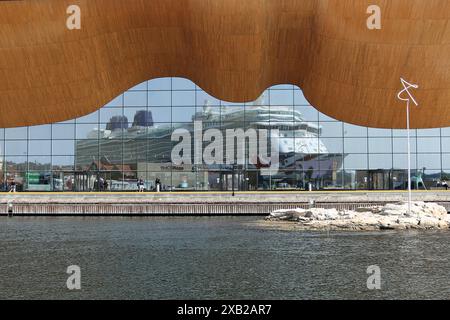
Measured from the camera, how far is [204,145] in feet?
137

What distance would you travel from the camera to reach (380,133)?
40.7 m

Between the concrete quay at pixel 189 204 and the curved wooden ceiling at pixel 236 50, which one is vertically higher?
the curved wooden ceiling at pixel 236 50

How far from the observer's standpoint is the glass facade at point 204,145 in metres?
41.3

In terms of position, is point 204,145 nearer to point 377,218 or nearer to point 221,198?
point 221,198

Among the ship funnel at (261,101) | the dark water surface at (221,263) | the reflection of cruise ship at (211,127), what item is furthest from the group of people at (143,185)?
the dark water surface at (221,263)

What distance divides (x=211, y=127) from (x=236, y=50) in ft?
35.4

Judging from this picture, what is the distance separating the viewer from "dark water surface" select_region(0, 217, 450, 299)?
9.66 m

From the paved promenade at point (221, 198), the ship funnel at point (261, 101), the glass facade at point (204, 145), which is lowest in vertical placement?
the paved promenade at point (221, 198)

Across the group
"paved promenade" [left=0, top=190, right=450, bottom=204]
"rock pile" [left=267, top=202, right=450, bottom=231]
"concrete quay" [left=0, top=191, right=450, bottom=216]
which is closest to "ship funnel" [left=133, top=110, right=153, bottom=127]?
"paved promenade" [left=0, top=190, right=450, bottom=204]

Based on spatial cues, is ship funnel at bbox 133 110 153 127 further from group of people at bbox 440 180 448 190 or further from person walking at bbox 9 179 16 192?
group of people at bbox 440 180 448 190

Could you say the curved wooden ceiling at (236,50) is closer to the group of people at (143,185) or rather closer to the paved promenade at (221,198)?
the paved promenade at (221,198)

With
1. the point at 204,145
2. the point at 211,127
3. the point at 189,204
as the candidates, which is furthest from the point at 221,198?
the point at 211,127

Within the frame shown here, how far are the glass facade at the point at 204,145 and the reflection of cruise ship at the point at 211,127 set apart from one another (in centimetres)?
8

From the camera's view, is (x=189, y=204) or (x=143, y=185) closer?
(x=189, y=204)
